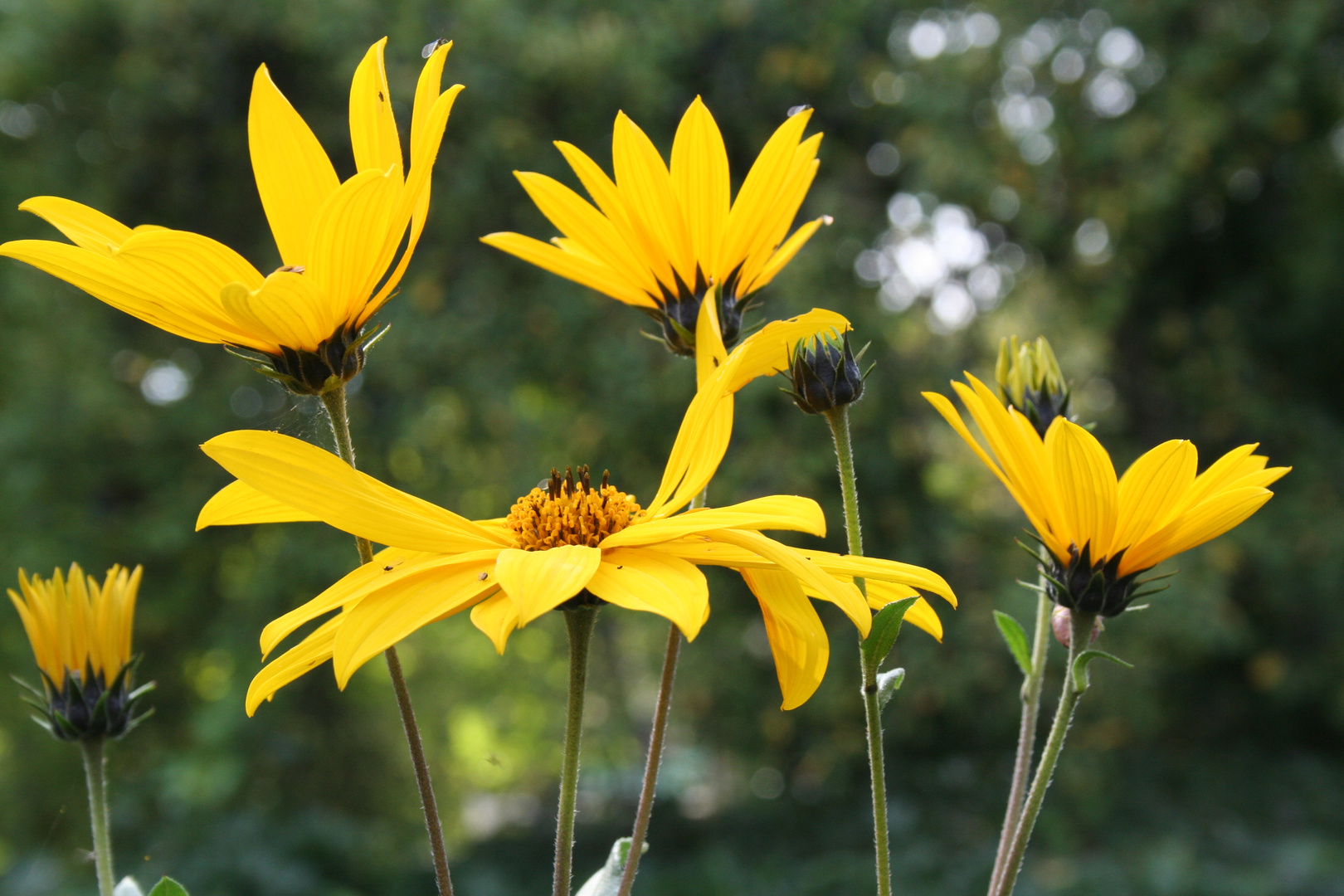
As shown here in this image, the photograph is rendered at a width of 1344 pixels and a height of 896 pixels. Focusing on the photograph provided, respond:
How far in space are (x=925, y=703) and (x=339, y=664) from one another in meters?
3.26

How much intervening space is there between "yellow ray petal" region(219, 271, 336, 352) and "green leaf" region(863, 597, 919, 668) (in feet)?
1.00

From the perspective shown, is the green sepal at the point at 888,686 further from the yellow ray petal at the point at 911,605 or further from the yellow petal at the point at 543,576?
the yellow petal at the point at 543,576

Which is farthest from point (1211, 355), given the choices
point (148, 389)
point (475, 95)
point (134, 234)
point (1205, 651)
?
point (134, 234)

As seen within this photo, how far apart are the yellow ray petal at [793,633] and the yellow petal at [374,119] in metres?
0.29

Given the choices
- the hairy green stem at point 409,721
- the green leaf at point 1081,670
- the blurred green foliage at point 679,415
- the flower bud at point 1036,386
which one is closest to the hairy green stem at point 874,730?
the green leaf at point 1081,670

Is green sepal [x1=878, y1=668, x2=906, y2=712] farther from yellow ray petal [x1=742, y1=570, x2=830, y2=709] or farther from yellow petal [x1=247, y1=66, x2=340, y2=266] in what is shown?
yellow petal [x1=247, y1=66, x2=340, y2=266]

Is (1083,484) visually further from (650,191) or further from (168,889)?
(168,889)

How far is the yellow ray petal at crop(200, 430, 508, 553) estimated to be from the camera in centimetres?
43

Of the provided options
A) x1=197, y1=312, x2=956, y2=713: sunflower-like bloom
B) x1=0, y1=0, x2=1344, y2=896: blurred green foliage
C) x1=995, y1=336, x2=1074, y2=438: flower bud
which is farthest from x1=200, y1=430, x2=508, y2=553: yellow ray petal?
x1=0, y1=0, x2=1344, y2=896: blurred green foliage

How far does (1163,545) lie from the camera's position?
0.57m

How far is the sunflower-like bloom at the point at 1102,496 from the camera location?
1.74ft

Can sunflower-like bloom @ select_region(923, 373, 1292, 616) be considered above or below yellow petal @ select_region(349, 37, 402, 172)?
below

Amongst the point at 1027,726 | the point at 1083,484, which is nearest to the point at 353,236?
the point at 1083,484

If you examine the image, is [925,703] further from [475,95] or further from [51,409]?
[51,409]
